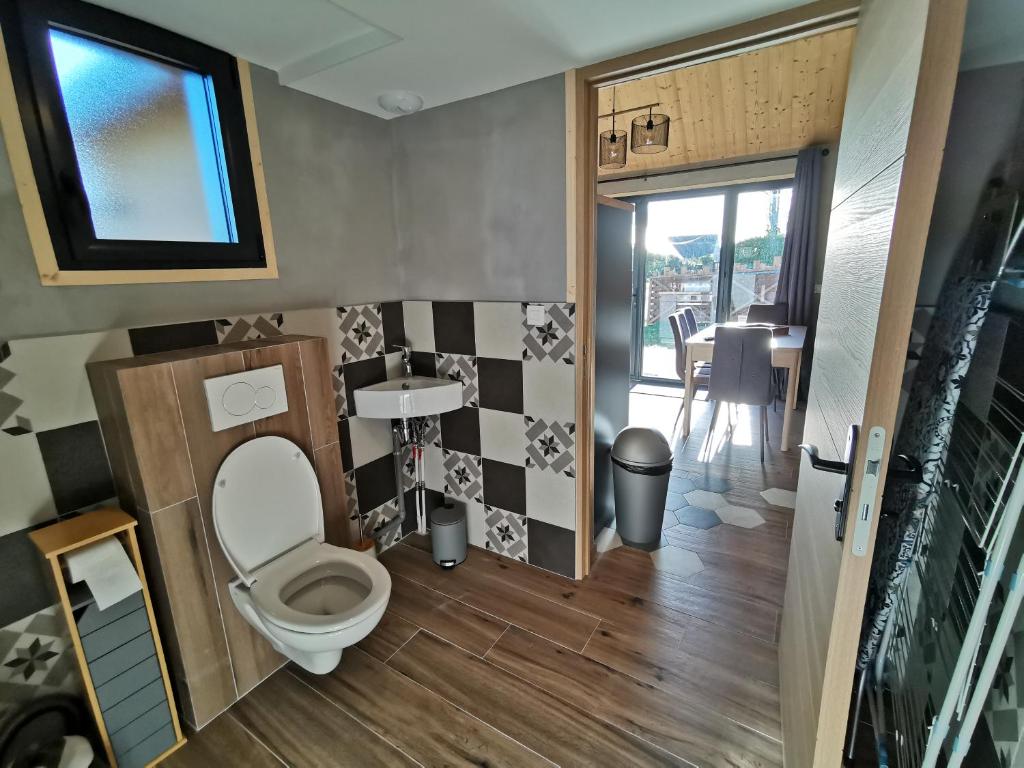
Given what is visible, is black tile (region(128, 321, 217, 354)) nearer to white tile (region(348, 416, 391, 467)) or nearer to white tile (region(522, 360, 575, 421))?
white tile (region(348, 416, 391, 467))

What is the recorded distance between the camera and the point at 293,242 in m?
1.87

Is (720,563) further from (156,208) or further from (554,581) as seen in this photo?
(156,208)

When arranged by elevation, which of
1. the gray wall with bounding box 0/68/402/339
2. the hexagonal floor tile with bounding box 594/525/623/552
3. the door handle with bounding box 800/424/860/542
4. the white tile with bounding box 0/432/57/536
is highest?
the gray wall with bounding box 0/68/402/339

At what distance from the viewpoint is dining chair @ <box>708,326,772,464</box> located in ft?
10.3

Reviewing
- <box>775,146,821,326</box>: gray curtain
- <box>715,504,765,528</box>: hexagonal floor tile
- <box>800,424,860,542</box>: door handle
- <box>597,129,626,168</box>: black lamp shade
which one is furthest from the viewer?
<box>775,146,821,326</box>: gray curtain

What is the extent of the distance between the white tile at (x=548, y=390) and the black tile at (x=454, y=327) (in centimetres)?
32

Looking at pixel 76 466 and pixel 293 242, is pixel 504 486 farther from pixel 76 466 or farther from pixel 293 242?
pixel 76 466

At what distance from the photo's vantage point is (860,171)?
3.37 feet

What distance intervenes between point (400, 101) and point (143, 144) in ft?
3.01

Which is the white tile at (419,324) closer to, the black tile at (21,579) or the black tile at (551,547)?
the black tile at (551,547)

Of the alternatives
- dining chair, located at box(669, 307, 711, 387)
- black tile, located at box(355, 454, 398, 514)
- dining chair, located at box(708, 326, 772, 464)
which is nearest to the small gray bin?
black tile, located at box(355, 454, 398, 514)

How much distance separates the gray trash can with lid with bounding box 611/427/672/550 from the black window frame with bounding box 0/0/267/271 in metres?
1.82

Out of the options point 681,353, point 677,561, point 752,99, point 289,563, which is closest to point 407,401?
point 289,563

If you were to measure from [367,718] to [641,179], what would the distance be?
17.6ft
